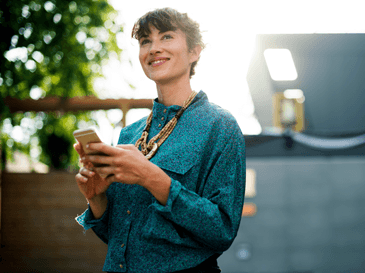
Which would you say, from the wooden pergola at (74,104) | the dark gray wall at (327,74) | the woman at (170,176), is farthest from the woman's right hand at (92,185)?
the dark gray wall at (327,74)

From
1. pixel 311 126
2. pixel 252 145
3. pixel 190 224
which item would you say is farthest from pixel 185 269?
pixel 311 126

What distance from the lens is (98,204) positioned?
1.19 m

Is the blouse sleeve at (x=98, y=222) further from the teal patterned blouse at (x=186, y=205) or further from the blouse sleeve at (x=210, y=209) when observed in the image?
the blouse sleeve at (x=210, y=209)

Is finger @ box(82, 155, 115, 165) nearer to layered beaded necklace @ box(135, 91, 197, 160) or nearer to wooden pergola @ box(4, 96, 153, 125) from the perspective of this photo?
layered beaded necklace @ box(135, 91, 197, 160)

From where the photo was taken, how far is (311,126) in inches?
279

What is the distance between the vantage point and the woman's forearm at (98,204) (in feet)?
3.85

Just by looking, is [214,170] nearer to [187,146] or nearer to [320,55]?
[187,146]

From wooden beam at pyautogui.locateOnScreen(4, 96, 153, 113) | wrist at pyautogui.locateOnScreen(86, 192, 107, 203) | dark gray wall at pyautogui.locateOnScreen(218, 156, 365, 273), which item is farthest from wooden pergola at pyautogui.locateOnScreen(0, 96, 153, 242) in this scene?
wrist at pyautogui.locateOnScreen(86, 192, 107, 203)

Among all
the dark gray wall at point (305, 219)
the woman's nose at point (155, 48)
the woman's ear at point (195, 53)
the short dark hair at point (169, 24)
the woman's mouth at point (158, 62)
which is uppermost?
the short dark hair at point (169, 24)

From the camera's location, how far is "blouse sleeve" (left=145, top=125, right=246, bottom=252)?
959 millimetres

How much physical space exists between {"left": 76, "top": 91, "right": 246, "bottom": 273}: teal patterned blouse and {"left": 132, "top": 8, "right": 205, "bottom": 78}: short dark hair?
24 centimetres

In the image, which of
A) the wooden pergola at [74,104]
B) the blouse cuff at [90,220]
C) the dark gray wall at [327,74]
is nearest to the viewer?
the blouse cuff at [90,220]

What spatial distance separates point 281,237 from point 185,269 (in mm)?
4089

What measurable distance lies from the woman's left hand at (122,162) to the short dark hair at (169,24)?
19.8 inches
